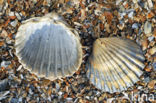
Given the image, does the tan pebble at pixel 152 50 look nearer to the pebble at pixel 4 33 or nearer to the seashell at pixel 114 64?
the seashell at pixel 114 64

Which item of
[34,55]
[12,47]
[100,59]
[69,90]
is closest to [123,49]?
[100,59]

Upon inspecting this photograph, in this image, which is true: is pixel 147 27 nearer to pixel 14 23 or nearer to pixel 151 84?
pixel 151 84

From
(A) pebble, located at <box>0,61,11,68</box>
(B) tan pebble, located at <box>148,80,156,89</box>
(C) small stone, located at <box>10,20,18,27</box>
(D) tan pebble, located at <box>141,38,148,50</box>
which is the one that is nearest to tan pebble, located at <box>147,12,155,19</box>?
(D) tan pebble, located at <box>141,38,148,50</box>

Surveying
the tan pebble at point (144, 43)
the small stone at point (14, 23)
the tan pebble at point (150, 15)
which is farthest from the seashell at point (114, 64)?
the small stone at point (14, 23)

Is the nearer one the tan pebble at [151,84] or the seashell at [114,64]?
the seashell at [114,64]

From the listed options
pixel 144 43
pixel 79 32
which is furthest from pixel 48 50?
pixel 144 43

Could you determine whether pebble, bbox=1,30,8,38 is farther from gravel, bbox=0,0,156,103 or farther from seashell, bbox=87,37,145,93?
seashell, bbox=87,37,145,93
